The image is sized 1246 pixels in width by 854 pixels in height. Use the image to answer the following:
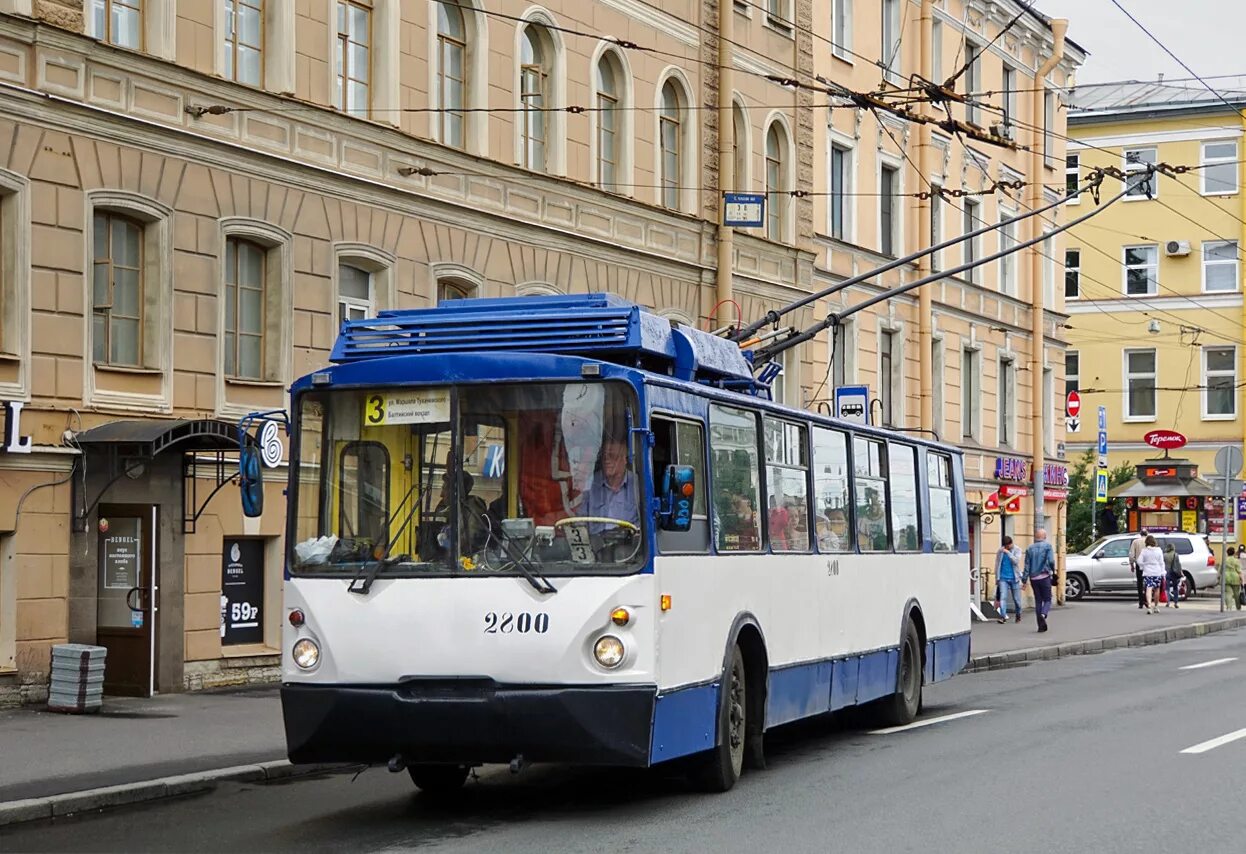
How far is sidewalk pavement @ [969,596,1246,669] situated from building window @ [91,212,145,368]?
11.8 metres

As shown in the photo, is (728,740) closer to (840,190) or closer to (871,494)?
(871,494)

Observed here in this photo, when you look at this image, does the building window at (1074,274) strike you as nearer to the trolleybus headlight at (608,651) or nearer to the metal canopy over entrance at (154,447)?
the metal canopy over entrance at (154,447)

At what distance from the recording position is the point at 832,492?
15.9 metres

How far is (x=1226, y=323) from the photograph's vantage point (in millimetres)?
67000

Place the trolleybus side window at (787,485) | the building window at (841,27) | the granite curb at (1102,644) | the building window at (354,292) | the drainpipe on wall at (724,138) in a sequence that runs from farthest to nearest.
Answer: the building window at (841,27) < the drainpipe on wall at (724,138) < the granite curb at (1102,644) < the building window at (354,292) < the trolleybus side window at (787,485)

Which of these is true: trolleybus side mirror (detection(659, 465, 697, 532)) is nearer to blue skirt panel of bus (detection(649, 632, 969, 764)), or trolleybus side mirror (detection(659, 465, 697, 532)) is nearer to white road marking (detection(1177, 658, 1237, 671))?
A: blue skirt panel of bus (detection(649, 632, 969, 764))

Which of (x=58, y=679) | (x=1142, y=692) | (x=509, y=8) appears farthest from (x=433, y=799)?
(x=509, y=8)

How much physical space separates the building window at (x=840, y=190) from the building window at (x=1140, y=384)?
→ 109ft

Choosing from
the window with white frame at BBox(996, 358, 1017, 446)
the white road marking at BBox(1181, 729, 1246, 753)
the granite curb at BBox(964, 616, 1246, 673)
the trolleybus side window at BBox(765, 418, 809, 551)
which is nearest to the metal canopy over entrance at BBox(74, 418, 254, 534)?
the trolleybus side window at BBox(765, 418, 809, 551)

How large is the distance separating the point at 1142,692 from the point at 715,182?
12.8 m

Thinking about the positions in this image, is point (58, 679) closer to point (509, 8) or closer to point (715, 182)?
point (509, 8)

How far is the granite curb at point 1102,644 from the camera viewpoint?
27.8 metres

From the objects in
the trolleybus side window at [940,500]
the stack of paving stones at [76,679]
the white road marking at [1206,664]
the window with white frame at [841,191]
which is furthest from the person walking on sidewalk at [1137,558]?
the stack of paving stones at [76,679]

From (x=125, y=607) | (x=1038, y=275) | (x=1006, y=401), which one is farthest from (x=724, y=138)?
(x=1038, y=275)
